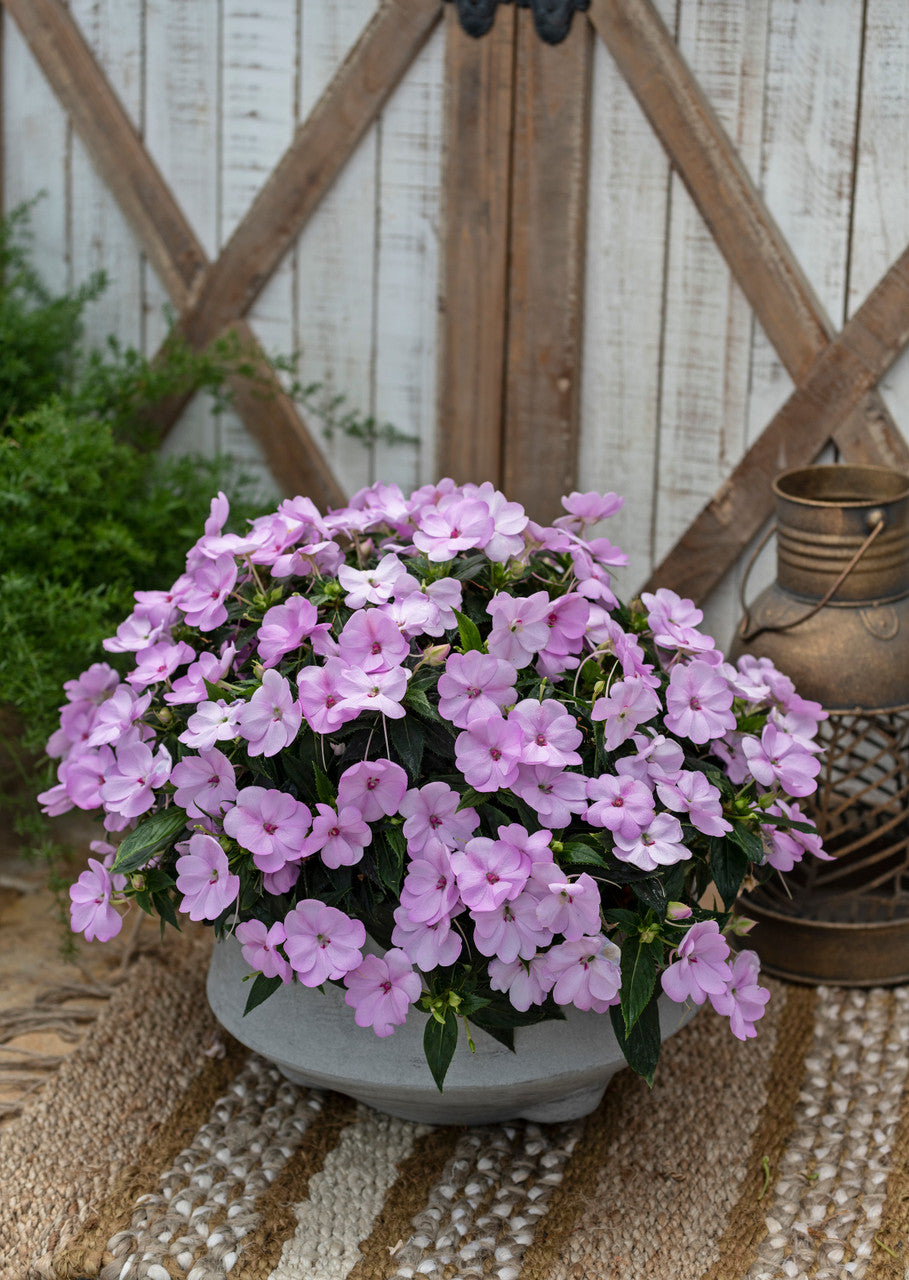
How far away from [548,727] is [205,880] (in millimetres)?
432

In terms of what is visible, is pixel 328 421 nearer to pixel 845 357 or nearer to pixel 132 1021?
pixel 845 357

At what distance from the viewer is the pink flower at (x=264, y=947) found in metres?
1.56

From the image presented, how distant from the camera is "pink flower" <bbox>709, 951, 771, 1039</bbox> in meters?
1.61

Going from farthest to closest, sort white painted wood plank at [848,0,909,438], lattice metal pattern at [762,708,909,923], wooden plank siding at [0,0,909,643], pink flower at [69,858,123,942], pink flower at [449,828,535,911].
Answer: wooden plank siding at [0,0,909,643] < white painted wood plank at [848,0,909,438] < lattice metal pattern at [762,708,909,923] < pink flower at [69,858,123,942] < pink flower at [449,828,535,911]

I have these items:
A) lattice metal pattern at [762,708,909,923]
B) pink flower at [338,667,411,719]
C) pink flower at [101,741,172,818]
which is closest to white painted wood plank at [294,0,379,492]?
lattice metal pattern at [762,708,909,923]

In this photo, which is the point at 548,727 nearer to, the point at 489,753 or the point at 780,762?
the point at 489,753

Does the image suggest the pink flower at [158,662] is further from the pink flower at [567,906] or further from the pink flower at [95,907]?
the pink flower at [567,906]

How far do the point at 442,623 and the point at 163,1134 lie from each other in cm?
83

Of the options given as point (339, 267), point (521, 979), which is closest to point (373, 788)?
point (521, 979)

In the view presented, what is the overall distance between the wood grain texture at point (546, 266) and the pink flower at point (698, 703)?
112 cm

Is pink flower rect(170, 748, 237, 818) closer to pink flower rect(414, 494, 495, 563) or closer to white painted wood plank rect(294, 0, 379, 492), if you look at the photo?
pink flower rect(414, 494, 495, 563)

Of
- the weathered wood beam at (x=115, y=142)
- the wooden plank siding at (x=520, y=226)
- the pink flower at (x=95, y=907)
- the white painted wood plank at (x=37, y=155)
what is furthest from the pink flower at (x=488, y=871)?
the white painted wood plank at (x=37, y=155)

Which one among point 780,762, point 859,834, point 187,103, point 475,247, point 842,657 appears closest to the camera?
point 780,762

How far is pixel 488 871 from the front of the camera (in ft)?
4.91
